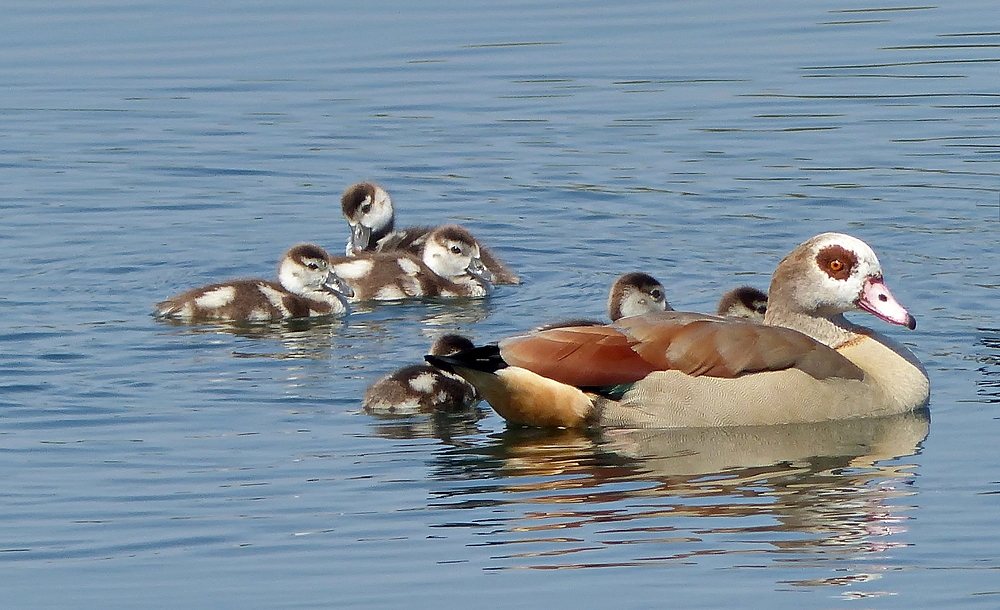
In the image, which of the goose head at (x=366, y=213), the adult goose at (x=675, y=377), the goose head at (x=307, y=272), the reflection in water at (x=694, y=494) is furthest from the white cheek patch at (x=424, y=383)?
the goose head at (x=366, y=213)

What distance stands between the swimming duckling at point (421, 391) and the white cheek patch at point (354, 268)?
246 centimetres

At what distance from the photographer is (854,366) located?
9195 millimetres

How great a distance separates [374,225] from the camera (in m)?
13.0

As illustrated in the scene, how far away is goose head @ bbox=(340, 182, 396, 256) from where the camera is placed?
1291 centimetres

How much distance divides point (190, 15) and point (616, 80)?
501 cm

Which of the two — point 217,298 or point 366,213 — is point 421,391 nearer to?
point 217,298

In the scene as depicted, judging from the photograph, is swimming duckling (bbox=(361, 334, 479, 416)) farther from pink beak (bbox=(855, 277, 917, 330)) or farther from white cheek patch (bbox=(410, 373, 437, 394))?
pink beak (bbox=(855, 277, 917, 330))

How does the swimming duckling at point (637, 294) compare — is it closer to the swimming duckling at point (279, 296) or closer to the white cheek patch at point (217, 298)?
the swimming duckling at point (279, 296)

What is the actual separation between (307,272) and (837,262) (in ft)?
11.8

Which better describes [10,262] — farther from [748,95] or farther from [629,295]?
[748,95]

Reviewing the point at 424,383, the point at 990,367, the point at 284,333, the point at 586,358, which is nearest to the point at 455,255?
the point at 284,333

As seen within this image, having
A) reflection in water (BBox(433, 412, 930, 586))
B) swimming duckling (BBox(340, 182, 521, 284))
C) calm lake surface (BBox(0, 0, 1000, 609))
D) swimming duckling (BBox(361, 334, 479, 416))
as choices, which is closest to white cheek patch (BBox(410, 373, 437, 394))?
swimming duckling (BBox(361, 334, 479, 416))

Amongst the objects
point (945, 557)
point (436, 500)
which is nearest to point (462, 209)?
point (436, 500)

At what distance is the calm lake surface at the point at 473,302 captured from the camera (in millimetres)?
6992
